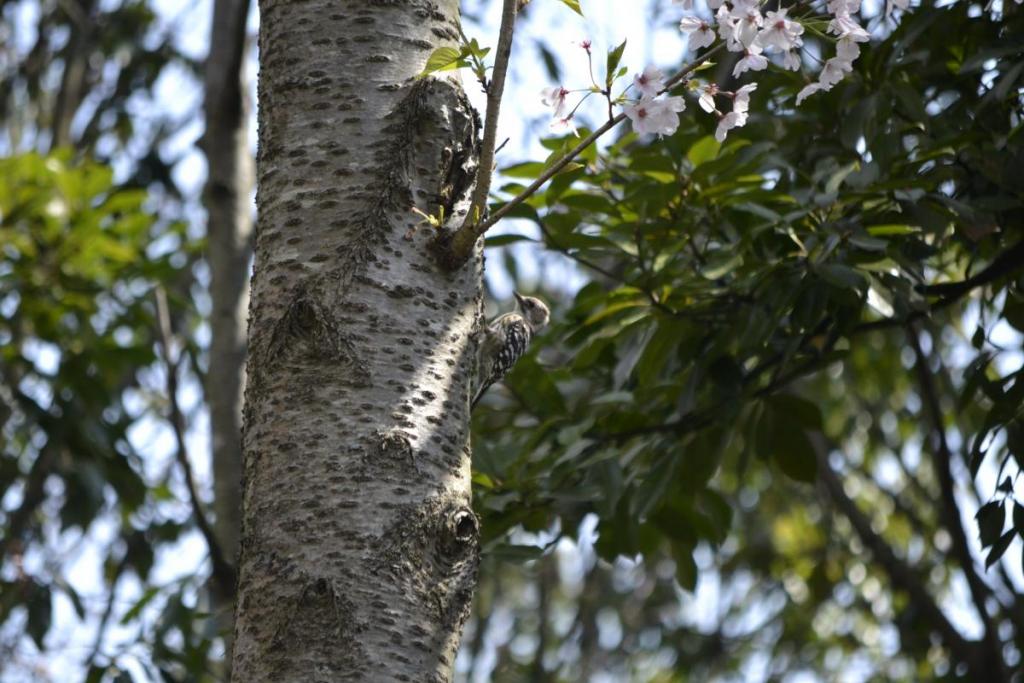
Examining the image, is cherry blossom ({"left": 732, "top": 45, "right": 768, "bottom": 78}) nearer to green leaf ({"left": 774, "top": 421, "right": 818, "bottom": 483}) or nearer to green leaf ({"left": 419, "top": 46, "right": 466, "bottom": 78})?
green leaf ({"left": 419, "top": 46, "right": 466, "bottom": 78})

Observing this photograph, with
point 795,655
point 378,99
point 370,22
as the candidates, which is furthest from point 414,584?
point 795,655

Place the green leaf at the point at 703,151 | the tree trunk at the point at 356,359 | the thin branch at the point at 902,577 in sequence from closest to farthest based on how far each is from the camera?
the tree trunk at the point at 356,359 → the green leaf at the point at 703,151 → the thin branch at the point at 902,577

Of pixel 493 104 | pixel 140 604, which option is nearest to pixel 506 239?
pixel 493 104

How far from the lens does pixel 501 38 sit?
1.46 meters

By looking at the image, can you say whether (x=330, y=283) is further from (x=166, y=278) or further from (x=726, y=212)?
(x=166, y=278)

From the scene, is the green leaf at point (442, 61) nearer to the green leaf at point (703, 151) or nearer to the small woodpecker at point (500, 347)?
the small woodpecker at point (500, 347)

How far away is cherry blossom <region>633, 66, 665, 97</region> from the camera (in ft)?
5.27

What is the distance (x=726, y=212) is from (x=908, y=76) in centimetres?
49

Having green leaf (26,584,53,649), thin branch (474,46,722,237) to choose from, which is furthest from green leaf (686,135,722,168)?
green leaf (26,584,53,649)

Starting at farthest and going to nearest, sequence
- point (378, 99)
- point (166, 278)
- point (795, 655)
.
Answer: point (795, 655)
point (166, 278)
point (378, 99)

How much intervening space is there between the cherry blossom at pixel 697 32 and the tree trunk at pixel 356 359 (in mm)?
341

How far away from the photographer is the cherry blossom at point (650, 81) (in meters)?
1.61

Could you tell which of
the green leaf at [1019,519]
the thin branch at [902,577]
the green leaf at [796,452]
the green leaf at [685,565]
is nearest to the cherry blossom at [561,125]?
the green leaf at [1019,519]

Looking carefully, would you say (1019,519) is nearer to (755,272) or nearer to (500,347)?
(755,272)
